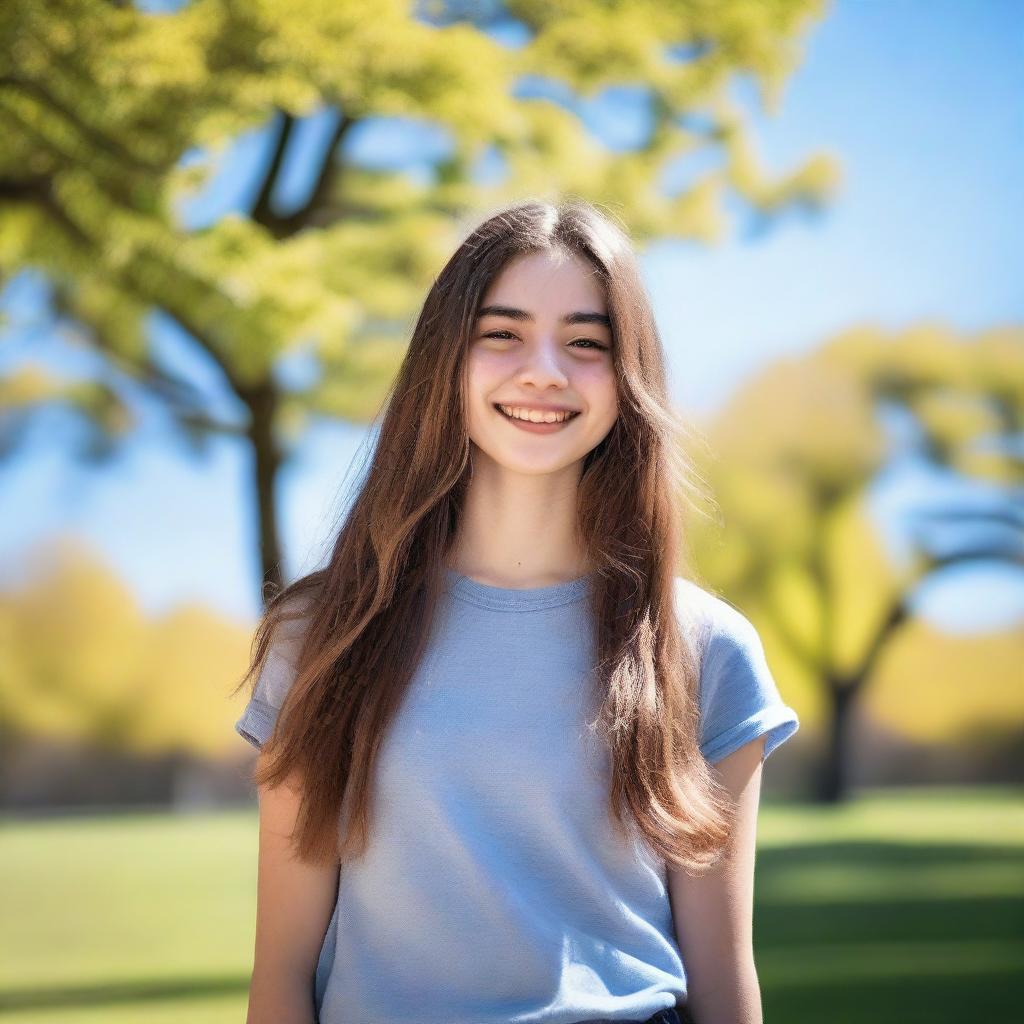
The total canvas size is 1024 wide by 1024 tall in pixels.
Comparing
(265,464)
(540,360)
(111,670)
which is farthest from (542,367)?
(111,670)

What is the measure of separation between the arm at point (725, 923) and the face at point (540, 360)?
0.48 metres

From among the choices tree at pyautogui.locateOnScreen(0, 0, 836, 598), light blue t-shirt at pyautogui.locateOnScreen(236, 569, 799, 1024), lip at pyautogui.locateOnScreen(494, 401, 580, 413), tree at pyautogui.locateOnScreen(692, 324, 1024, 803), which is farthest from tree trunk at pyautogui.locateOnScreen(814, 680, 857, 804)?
lip at pyautogui.locateOnScreen(494, 401, 580, 413)

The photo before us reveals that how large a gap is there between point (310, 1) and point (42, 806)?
5861 mm

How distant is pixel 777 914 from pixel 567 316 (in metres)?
5.01

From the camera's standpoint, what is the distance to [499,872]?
1.59 meters

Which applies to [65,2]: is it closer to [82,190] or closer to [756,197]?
[82,190]

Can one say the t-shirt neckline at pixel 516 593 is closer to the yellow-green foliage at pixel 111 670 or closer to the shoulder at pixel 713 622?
→ the shoulder at pixel 713 622

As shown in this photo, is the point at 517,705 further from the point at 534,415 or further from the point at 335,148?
the point at 335,148

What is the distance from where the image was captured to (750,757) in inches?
68.6

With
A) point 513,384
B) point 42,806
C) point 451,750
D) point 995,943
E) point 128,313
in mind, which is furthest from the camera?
point 42,806

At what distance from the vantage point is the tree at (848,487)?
29.1 feet

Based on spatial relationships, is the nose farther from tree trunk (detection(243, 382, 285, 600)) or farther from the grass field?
tree trunk (detection(243, 382, 285, 600))

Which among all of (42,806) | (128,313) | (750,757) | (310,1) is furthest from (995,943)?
(42,806)

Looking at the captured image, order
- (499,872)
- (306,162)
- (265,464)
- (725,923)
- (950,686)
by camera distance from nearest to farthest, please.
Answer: (499,872), (725,923), (265,464), (306,162), (950,686)
